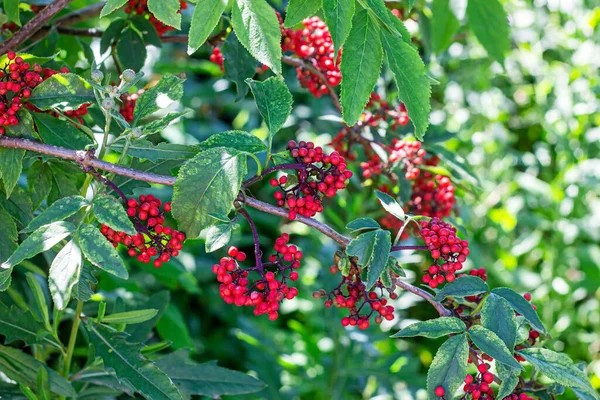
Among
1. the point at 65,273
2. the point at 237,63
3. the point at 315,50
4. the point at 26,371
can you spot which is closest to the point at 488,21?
the point at 315,50

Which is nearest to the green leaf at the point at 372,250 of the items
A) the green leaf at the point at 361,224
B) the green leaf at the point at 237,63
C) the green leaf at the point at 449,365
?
the green leaf at the point at 361,224

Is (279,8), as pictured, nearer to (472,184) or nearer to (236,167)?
(472,184)

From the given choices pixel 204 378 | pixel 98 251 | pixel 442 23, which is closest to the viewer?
pixel 98 251

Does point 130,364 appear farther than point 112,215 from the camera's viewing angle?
Yes

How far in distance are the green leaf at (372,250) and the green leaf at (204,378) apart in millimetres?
468

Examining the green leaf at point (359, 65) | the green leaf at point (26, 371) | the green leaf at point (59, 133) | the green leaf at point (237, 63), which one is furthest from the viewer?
the green leaf at point (237, 63)

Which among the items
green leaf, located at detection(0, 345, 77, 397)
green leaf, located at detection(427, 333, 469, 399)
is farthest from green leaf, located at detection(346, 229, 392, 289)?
green leaf, located at detection(0, 345, 77, 397)

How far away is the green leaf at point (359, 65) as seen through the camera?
0.91 metres

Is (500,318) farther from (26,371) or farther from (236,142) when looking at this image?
(26,371)

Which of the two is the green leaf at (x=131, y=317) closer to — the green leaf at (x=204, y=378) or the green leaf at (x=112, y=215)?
the green leaf at (x=204, y=378)

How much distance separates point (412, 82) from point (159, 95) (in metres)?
0.35

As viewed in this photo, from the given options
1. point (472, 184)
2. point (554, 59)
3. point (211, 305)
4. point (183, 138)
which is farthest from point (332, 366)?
point (554, 59)

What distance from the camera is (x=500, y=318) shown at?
901 mm

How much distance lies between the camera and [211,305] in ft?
7.39
